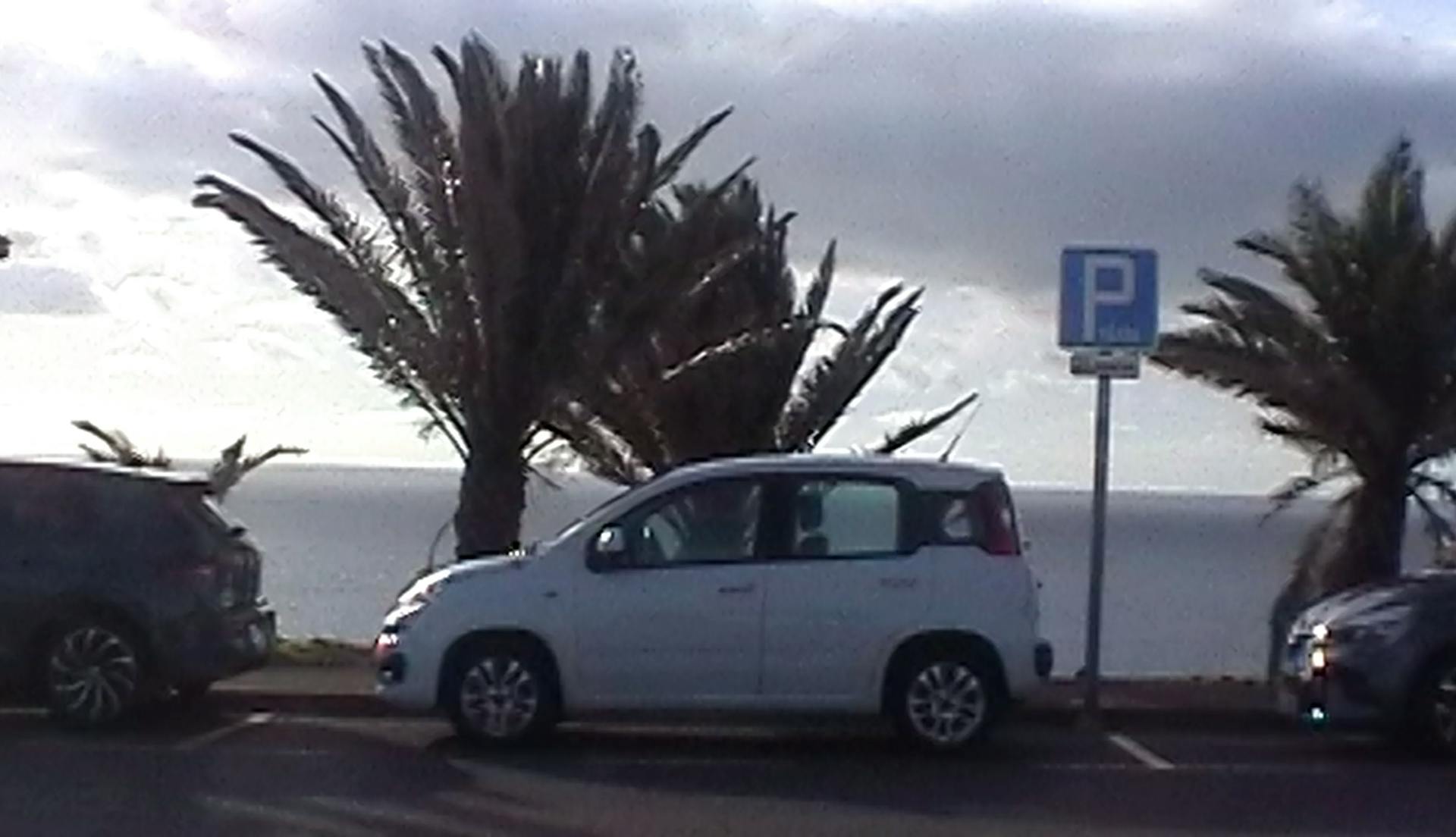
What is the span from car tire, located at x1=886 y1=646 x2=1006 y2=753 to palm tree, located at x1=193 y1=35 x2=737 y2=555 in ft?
25.8

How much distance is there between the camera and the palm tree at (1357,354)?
24078mm

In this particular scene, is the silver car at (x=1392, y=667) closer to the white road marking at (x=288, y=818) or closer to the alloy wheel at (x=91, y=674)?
the white road marking at (x=288, y=818)

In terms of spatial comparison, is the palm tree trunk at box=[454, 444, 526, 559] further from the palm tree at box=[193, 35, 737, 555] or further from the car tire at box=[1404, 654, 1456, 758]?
the car tire at box=[1404, 654, 1456, 758]

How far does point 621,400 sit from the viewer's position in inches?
1011

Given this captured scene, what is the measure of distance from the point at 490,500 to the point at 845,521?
303 inches

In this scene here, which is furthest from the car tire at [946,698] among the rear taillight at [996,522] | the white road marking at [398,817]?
the white road marking at [398,817]

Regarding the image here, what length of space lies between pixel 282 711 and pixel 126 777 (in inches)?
138

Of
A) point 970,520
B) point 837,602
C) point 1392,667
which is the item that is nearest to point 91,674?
point 837,602

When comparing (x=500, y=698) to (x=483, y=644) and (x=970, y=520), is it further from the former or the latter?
(x=970, y=520)

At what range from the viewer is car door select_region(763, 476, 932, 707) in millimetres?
15906

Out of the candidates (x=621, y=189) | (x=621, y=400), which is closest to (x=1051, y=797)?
(x=621, y=189)

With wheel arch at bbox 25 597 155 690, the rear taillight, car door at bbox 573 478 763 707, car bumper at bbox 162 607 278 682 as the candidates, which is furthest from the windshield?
wheel arch at bbox 25 597 155 690

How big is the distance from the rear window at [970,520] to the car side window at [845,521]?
21cm

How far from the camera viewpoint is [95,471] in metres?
17.1
